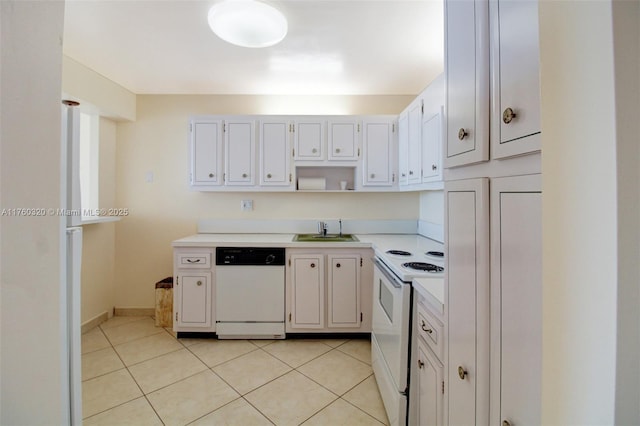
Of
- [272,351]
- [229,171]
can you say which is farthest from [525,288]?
[229,171]

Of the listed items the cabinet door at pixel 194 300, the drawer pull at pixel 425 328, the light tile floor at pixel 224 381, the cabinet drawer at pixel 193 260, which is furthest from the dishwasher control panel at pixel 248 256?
the drawer pull at pixel 425 328

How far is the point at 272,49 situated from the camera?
2.06m

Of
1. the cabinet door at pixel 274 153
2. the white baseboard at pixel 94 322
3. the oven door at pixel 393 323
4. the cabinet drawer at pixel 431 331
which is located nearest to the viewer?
the cabinet drawer at pixel 431 331

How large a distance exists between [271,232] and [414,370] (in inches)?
80.7

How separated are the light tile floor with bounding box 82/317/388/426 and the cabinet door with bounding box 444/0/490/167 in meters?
1.64

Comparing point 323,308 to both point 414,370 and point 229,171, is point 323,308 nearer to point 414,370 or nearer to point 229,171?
point 414,370

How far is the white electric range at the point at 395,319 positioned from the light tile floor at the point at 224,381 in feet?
0.84

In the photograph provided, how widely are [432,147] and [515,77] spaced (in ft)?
4.38

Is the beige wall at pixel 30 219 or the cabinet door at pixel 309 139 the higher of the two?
the cabinet door at pixel 309 139

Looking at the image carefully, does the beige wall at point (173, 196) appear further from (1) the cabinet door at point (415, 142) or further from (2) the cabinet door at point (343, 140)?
(1) the cabinet door at point (415, 142)

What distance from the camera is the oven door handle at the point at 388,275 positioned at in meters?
1.42

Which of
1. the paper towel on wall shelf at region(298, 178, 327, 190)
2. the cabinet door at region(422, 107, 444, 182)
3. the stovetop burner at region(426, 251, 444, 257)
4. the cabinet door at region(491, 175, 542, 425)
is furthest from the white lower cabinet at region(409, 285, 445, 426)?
the paper towel on wall shelf at region(298, 178, 327, 190)

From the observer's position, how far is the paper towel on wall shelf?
A: 2.80m

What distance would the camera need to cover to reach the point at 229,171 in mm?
2676
